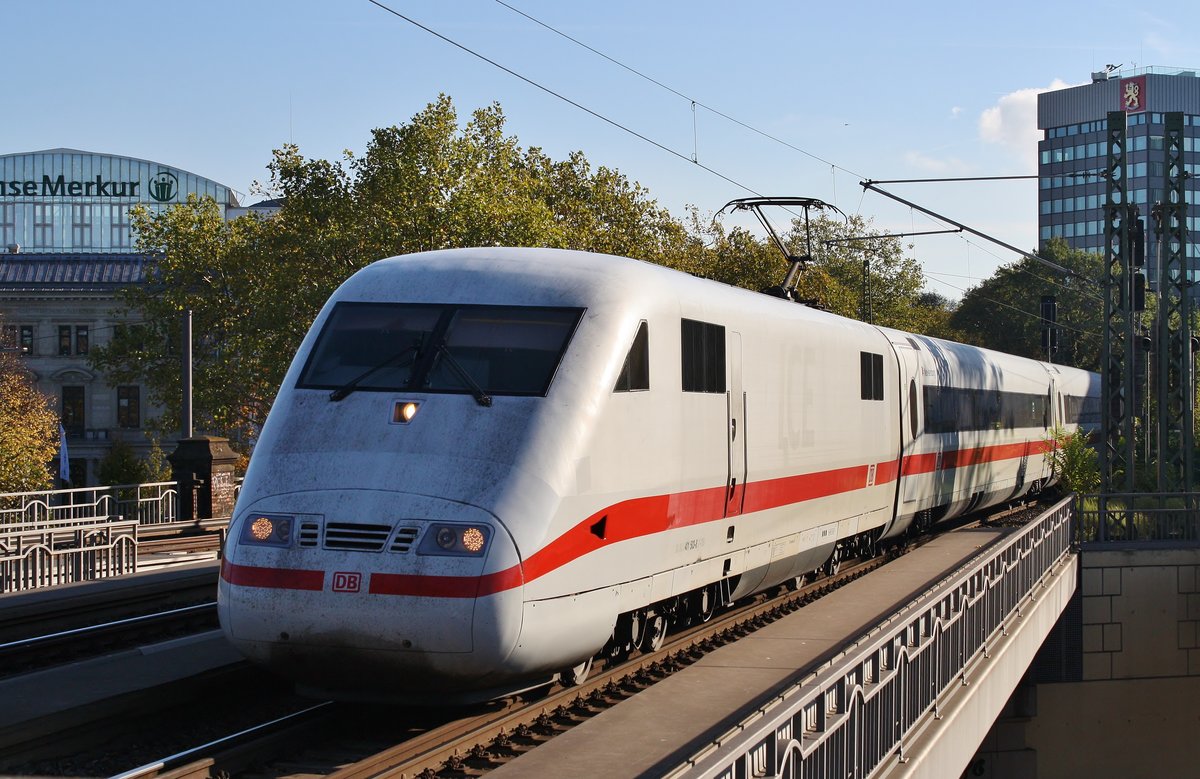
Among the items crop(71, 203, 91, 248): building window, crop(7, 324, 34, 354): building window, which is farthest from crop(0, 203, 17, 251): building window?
crop(7, 324, 34, 354): building window

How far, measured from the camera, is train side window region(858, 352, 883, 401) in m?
18.6

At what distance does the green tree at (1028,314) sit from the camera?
10281cm

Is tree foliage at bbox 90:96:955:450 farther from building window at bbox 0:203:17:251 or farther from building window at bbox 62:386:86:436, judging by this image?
building window at bbox 0:203:17:251

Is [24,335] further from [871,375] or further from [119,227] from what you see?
[871,375]

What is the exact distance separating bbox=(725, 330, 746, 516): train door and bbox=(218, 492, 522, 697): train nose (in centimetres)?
423

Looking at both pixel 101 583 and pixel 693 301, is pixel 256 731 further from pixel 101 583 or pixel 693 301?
pixel 101 583

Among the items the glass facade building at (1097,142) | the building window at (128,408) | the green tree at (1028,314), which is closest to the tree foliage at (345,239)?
the building window at (128,408)

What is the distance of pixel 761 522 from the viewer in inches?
544

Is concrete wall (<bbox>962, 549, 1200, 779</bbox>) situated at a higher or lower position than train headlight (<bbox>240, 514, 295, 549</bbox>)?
lower

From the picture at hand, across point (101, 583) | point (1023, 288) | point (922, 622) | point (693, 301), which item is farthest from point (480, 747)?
point (1023, 288)

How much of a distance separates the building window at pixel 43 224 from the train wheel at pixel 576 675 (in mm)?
100482

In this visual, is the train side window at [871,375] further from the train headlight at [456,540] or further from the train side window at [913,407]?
the train headlight at [456,540]

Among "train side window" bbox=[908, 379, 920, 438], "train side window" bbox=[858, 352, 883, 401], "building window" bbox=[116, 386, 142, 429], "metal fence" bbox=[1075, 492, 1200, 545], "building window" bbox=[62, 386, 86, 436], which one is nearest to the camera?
"train side window" bbox=[858, 352, 883, 401]

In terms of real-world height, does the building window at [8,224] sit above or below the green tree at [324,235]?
above
